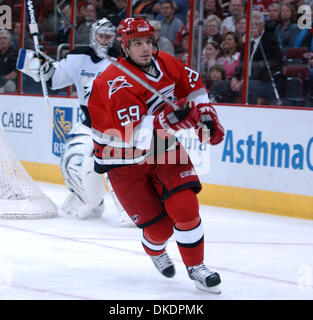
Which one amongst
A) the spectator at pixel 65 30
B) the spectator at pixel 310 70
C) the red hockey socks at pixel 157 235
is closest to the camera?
the red hockey socks at pixel 157 235

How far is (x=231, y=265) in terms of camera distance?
395cm

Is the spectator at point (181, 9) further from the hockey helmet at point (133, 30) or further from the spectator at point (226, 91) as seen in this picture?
the hockey helmet at point (133, 30)

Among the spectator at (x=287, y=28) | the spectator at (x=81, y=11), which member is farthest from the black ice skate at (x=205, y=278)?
the spectator at (x=81, y=11)

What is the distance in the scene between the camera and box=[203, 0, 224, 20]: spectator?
624 centimetres

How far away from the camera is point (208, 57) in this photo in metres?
6.37

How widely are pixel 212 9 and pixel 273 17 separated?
2.06ft

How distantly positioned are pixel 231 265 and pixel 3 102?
447 cm

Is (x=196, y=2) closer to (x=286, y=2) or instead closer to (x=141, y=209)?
(x=286, y=2)

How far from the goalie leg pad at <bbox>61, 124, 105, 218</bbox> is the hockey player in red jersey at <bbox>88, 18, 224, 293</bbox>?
191 centimetres

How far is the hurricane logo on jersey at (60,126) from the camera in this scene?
723 cm

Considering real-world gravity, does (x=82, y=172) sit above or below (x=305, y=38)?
below

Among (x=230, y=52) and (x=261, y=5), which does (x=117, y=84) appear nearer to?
(x=261, y=5)

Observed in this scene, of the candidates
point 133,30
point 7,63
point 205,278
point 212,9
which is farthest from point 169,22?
point 205,278

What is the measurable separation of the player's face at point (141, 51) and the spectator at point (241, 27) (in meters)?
2.83
